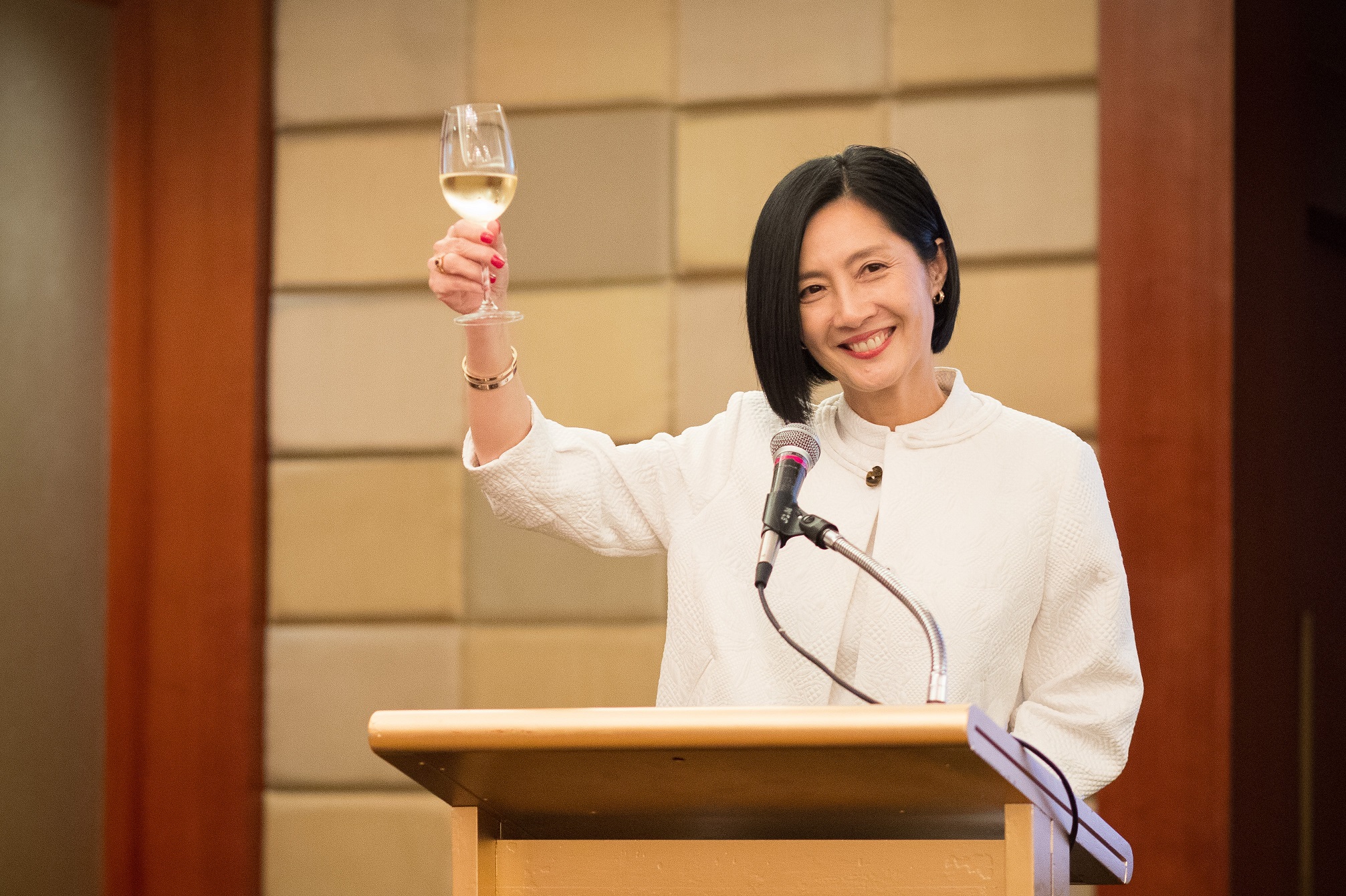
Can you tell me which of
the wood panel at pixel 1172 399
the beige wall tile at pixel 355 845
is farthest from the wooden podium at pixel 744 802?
the beige wall tile at pixel 355 845

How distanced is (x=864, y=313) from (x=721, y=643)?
40cm

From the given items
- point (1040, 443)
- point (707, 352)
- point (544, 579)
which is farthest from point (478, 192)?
point (544, 579)

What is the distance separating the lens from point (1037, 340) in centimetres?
264

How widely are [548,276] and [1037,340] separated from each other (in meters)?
1.01

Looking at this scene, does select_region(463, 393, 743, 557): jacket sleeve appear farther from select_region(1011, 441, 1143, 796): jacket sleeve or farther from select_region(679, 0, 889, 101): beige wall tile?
select_region(679, 0, 889, 101): beige wall tile

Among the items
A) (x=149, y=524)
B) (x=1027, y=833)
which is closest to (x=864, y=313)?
(x=1027, y=833)

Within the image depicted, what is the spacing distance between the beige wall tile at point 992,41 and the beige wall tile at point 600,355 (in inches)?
27.1

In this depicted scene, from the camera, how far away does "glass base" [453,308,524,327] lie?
1.37 meters

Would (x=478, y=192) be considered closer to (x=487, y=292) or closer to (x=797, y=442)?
(x=487, y=292)

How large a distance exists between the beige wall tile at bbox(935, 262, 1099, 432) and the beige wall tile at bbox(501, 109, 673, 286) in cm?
65

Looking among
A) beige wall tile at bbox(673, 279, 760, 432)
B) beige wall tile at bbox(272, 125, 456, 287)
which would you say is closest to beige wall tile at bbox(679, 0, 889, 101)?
beige wall tile at bbox(673, 279, 760, 432)

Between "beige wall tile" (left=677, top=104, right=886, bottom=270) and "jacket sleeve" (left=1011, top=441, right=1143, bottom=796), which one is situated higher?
"beige wall tile" (left=677, top=104, right=886, bottom=270)

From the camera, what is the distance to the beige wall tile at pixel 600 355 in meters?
2.81

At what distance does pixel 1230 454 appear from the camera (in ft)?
8.35
